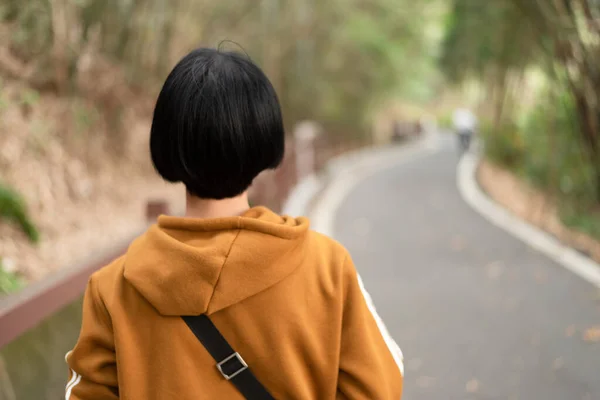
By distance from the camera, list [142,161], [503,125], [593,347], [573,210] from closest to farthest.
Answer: [593,347] → [573,210] → [142,161] → [503,125]

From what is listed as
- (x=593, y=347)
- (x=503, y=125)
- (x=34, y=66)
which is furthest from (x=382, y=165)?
(x=593, y=347)

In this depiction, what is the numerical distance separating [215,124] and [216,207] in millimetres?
200

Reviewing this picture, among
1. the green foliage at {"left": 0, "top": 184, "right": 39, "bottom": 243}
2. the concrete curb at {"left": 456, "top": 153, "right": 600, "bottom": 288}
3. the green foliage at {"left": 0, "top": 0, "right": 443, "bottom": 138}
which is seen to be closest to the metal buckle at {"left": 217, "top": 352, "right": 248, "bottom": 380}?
the concrete curb at {"left": 456, "top": 153, "right": 600, "bottom": 288}

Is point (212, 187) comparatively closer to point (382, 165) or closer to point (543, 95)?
point (543, 95)

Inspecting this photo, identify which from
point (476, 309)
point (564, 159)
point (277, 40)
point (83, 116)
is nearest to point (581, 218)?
point (564, 159)

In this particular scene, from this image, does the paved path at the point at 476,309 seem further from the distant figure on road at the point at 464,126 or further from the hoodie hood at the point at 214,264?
the distant figure on road at the point at 464,126

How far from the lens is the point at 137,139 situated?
14.1m

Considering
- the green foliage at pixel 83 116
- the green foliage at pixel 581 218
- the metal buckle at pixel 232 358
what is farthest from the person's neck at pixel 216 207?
the green foliage at pixel 83 116

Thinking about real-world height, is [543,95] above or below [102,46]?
below

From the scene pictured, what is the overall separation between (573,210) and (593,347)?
5.61 m

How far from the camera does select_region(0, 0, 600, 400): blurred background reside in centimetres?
362

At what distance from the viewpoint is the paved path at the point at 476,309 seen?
423 cm

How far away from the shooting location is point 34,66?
927cm

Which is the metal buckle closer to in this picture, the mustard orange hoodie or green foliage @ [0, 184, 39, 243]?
the mustard orange hoodie
